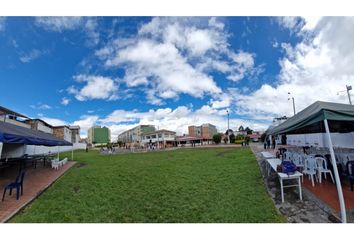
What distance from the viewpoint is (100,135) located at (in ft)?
303

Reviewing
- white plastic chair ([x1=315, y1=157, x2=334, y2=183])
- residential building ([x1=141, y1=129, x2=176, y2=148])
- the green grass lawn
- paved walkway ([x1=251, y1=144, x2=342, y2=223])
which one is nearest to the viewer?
paved walkway ([x1=251, y1=144, x2=342, y2=223])

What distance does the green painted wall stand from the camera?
9100 centimetres

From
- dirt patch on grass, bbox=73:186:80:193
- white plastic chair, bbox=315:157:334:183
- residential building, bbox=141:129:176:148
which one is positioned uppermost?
residential building, bbox=141:129:176:148

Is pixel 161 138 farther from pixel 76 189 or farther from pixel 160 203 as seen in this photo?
pixel 160 203

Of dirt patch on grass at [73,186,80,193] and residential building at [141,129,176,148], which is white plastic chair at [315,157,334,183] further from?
residential building at [141,129,176,148]

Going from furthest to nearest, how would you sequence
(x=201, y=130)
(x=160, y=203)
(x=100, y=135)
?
(x=100, y=135) → (x=201, y=130) → (x=160, y=203)

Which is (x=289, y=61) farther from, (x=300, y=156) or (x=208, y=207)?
(x=208, y=207)

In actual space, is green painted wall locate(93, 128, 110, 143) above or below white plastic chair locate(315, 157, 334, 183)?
above

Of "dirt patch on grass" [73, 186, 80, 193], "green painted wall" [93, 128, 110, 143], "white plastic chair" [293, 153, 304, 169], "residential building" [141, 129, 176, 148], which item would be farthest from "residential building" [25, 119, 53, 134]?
"green painted wall" [93, 128, 110, 143]

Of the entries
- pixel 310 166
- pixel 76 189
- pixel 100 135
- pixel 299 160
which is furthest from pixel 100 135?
pixel 310 166

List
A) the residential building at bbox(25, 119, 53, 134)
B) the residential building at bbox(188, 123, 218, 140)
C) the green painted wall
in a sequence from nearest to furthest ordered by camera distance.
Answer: the residential building at bbox(25, 119, 53, 134)
the residential building at bbox(188, 123, 218, 140)
the green painted wall
